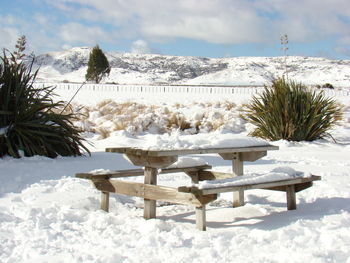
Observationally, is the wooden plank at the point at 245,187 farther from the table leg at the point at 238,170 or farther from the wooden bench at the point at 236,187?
the table leg at the point at 238,170

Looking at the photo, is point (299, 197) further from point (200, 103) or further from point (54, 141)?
point (200, 103)

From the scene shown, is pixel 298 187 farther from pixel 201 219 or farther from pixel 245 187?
pixel 201 219

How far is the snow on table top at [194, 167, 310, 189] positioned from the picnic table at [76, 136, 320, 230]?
35mm

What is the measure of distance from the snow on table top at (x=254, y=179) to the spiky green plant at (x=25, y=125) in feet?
15.2

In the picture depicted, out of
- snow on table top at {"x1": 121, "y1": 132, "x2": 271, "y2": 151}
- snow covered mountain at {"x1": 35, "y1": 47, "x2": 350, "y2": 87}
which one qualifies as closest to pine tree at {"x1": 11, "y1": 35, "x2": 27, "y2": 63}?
snow on table top at {"x1": 121, "y1": 132, "x2": 271, "y2": 151}

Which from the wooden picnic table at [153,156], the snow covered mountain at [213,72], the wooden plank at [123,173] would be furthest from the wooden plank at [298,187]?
the snow covered mountain at [213,72]

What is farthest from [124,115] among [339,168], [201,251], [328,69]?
[328,69]

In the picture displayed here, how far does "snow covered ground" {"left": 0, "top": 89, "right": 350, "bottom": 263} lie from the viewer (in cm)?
383

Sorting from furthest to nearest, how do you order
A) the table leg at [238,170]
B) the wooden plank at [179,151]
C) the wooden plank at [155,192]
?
the table leg at [238,170]
the wooden plank at [179,151]
the wooden plank at [155,192]

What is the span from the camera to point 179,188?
458cm

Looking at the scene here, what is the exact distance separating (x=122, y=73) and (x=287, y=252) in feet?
526

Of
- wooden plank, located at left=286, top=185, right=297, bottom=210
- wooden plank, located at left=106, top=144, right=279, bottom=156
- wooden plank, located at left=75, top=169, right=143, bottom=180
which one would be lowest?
wooden plank, located at left=286, top=185, right=297, bottom=210

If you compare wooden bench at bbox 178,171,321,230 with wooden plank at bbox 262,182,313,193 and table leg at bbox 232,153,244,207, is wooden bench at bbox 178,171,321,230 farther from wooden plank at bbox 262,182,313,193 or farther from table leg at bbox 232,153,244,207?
table leg at bbox 232,153,244,207

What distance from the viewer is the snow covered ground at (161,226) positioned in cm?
383
